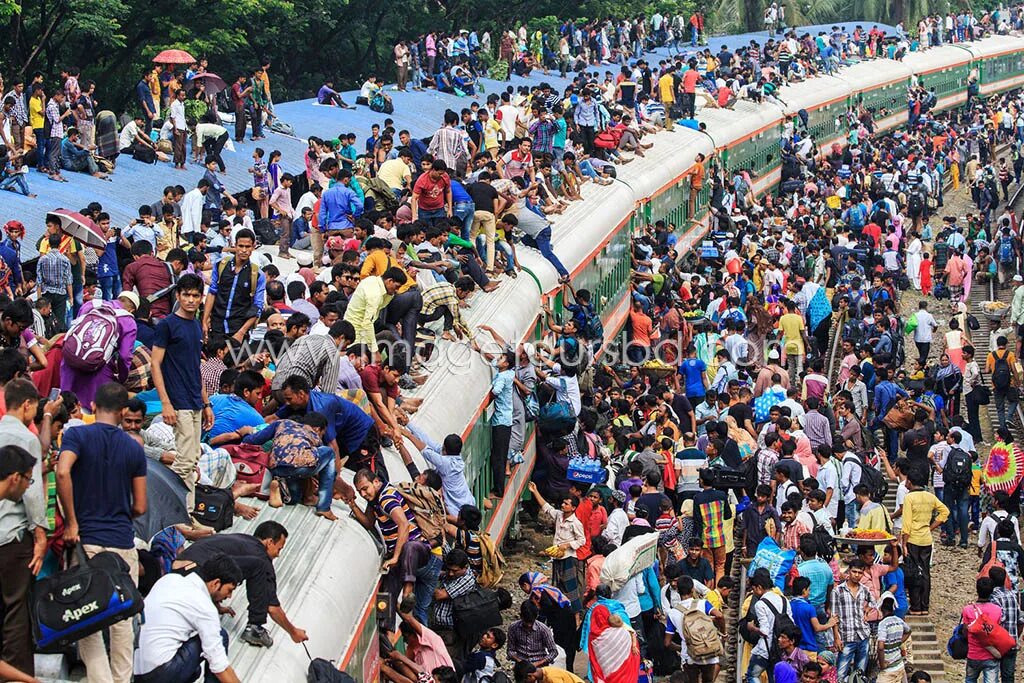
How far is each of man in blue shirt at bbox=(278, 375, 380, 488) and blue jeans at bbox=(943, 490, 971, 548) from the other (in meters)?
8.70

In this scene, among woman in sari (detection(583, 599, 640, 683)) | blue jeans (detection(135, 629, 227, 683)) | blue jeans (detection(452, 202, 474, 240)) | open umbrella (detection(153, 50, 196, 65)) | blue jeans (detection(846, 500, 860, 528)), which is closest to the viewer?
blue jeans (detection(135, 629, 227, 683))

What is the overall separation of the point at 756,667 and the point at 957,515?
628 centimetres

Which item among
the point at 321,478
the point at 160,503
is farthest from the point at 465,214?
the point at 160,503

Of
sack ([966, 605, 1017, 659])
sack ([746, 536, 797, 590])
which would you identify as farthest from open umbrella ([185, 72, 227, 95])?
sack ([966, 605, 1017, 659])

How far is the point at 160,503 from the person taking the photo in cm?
766

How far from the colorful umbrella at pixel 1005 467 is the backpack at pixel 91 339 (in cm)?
1073

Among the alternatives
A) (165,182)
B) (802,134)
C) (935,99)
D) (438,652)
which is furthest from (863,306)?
(935,99)

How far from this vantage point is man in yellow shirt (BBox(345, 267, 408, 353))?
11.0 m

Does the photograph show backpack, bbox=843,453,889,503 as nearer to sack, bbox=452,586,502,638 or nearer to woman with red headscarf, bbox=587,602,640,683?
woman with red headscarf, bbox=587,602,640,683

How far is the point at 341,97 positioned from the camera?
27.5m

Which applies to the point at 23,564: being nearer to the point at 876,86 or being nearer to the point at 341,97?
the point at 341,97

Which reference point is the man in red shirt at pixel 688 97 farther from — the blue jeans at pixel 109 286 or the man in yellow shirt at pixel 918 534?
the blue jeans at pixel 109 286

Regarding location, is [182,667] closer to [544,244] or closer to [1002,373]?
[544,244]

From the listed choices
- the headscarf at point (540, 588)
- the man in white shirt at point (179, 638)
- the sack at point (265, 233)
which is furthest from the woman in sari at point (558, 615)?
the sack at point (265, 233)
